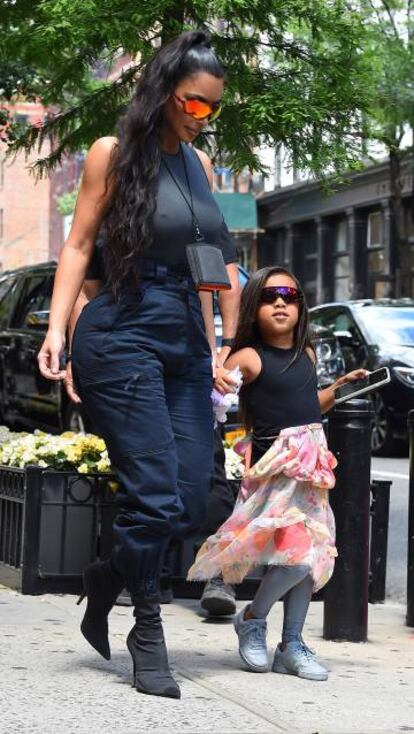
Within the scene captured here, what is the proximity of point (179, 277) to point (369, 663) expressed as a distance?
1.69m

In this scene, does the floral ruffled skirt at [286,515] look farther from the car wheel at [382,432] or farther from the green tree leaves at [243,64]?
the car wheel at [382,432]

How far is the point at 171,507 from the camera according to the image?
4770mm

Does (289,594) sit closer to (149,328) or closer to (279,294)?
(279,294)

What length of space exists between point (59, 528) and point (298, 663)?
2.06m

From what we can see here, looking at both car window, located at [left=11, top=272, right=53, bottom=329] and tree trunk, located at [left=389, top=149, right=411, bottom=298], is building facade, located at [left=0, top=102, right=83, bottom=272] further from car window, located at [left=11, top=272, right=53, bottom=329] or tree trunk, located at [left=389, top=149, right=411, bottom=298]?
car window, located at [left=11, top=272, right=53, bottom=329]

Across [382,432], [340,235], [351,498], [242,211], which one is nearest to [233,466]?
[351,498]

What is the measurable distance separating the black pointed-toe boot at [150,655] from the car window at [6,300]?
36.5 feet

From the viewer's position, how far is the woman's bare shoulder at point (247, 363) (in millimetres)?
5492

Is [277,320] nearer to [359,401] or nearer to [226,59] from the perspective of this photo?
[359,401]

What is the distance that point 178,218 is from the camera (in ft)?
16.0

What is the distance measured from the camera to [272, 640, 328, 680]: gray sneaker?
17.3 ft

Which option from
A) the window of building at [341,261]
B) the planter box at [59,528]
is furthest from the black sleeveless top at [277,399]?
the window of building at [341,261]

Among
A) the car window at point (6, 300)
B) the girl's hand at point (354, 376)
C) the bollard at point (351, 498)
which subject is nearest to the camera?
the girl's hand at point (354, 376)

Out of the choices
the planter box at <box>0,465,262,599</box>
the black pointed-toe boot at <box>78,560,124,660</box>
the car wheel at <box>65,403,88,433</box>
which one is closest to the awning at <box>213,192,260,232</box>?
the car wheel at <box>65,403,88,433</box>
